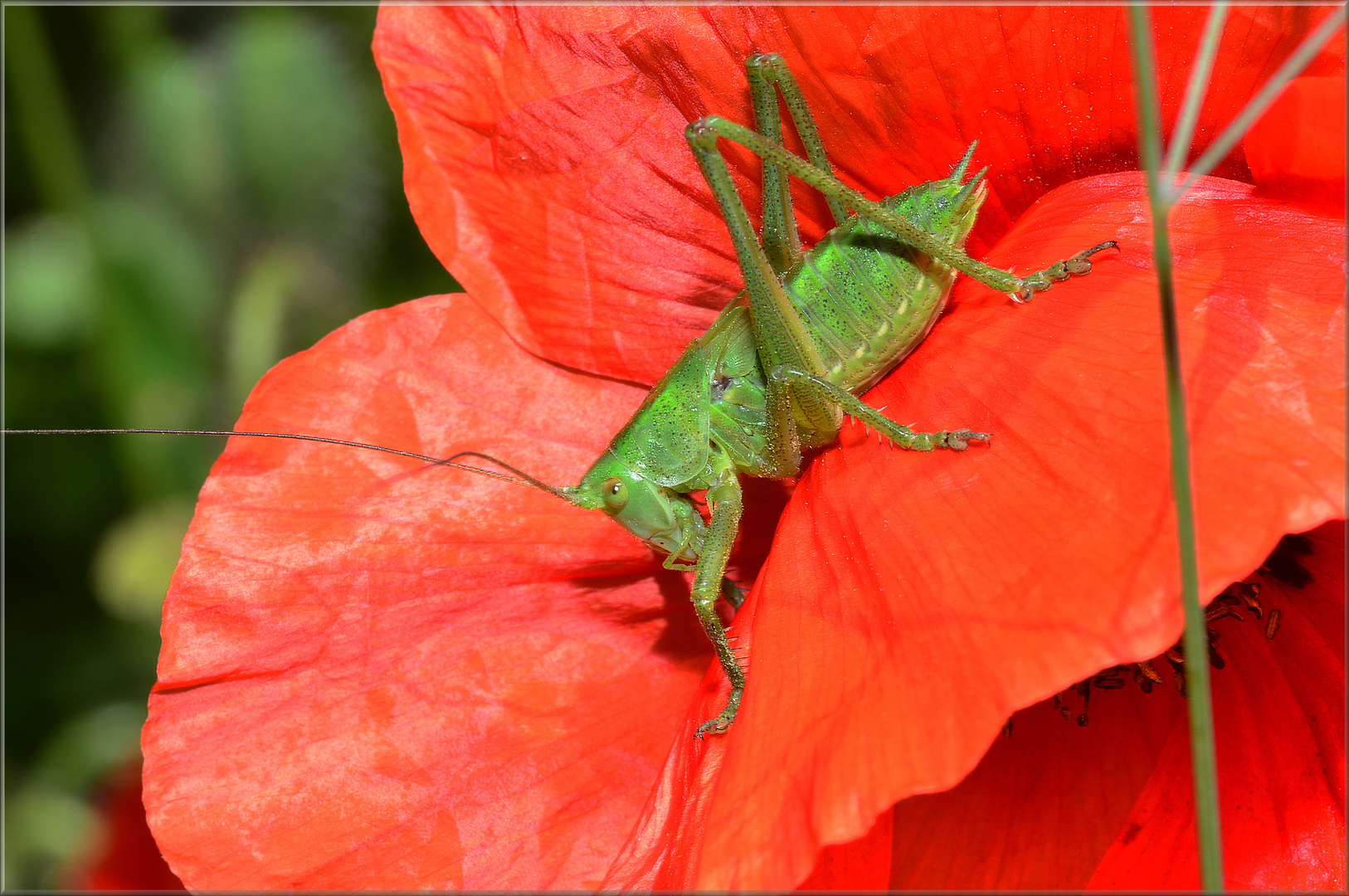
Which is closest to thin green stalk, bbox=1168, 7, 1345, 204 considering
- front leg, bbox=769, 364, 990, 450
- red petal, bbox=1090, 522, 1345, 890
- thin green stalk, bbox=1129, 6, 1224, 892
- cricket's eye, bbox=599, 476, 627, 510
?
thin green stalk, bbox=1129, 6, 1224, 892

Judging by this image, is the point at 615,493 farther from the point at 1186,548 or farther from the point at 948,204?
the point at 1186,548

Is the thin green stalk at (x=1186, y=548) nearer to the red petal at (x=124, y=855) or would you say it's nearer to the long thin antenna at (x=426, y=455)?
the long thin antenna at (x=426, y=455)

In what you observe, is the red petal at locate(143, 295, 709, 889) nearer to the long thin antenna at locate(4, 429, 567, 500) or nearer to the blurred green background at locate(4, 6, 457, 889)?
the long thin antenna at locate(4, 429, 567, 500)

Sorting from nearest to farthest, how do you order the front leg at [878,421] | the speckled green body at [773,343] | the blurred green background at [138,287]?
the front leg at [878,421] < the speckled green body at [773,343] < the blurred green background at [138,287]

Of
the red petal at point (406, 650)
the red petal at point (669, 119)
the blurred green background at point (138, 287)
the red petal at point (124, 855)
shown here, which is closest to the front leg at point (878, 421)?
the red petal at point (669, 119)

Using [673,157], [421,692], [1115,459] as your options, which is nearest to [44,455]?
[421,692]
